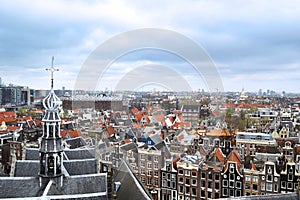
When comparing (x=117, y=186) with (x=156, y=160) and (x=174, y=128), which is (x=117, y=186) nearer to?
(x=156, y=160)

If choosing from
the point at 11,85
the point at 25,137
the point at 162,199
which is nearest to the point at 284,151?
the point at 162,199

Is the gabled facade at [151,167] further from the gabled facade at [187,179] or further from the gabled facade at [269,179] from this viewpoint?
the gabled facade at [269,179]

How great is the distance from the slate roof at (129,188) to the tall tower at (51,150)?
2676 mm

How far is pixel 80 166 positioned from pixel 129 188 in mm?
3448

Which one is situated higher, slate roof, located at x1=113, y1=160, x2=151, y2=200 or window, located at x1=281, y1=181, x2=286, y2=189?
slate roof, located at x1=113, y1=160, x2=151, y2=200

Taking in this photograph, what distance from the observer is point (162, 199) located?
21312 millimetres

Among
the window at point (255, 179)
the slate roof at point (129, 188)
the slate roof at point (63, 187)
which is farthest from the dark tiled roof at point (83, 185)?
the window at point (255, 179)

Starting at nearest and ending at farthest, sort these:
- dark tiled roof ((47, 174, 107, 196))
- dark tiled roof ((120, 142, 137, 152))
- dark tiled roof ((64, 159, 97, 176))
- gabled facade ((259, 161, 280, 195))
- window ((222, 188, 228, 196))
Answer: dark tiled roof ((47, 174, 107, 196))
dark tiled roof ((64, 159, 97, 176))
gabled facade ((259, 161, 280, 195))
window ((222, 188, 228, 196))
dark tiled roof ((120, 142, 137, 152))

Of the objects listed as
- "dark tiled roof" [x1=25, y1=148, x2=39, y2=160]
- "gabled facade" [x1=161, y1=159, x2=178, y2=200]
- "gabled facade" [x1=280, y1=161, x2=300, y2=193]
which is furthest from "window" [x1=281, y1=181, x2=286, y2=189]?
"dark tiled roof" [x1=25, y1=148, x2=39, y2=160]

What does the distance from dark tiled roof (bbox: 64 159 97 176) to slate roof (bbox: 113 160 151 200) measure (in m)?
1.36

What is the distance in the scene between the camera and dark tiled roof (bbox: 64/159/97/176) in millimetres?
14453

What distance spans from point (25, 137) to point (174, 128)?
16052mm

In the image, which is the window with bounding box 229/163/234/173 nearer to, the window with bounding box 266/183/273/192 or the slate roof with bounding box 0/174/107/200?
the window with bounding box 266/183/273/192

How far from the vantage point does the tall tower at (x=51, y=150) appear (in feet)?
39.2
